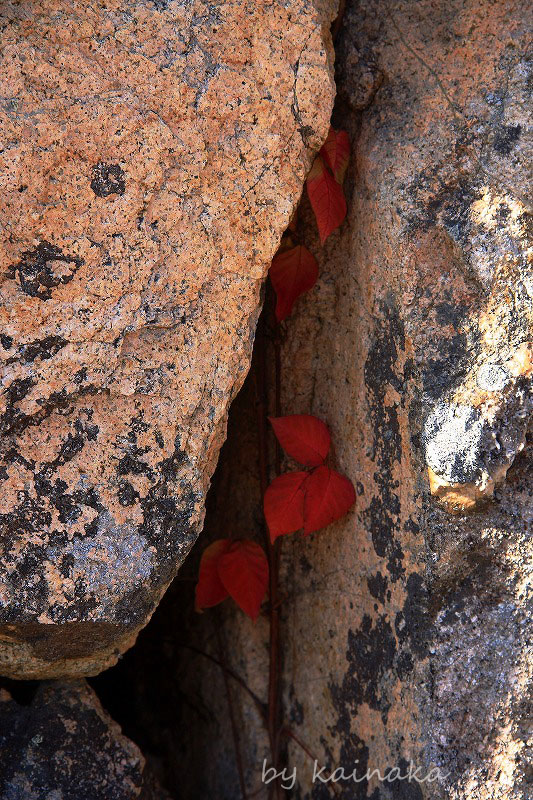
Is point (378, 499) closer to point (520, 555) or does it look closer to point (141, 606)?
point (520, 555)

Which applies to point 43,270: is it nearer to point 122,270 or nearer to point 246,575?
point 122,270

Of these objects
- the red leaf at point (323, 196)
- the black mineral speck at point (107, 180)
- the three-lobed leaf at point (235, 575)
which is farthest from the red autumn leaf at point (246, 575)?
the black mineral speck at point (107, 180)

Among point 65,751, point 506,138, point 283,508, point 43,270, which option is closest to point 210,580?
point 283,508

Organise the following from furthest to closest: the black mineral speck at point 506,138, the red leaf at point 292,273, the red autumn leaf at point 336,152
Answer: the red leaf at point 292,273 → the red autumn leaf at point 336,152 → the black mineral speck at point 506,138

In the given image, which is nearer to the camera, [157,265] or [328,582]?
[157,265]

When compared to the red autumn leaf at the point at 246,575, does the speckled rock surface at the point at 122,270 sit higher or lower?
higher

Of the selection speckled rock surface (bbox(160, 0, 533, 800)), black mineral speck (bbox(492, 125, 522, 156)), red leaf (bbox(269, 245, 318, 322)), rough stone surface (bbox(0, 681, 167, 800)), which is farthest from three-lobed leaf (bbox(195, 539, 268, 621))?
black mineral speck (bbox(492, 125, 522, 156))

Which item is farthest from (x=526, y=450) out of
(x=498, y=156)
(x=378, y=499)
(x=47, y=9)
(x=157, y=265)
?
→ (x=47, y=9)

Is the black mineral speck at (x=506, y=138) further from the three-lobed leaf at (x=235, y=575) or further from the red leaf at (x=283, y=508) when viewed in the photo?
the three-lobed leaf at (x=235, y=575)
